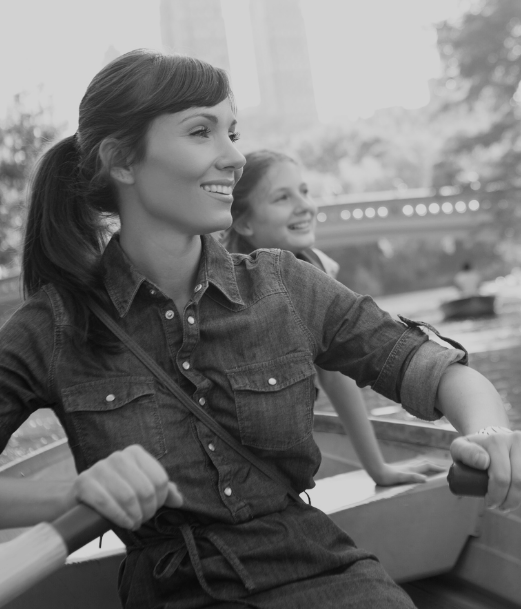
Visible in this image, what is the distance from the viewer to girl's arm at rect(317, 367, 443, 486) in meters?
2.09

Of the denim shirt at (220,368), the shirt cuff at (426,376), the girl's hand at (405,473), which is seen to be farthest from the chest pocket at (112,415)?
the girl's hand at (405,473)

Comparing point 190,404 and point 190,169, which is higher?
point 190,169

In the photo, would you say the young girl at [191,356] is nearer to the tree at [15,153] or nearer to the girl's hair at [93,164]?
the girl's hair at [93,164]

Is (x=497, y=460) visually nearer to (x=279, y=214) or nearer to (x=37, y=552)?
(x=37, y=552)

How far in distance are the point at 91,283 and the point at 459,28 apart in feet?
54.1

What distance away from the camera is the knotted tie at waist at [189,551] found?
48.1 inches

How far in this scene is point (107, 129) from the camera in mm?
1406

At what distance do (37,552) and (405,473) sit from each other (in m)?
1.32

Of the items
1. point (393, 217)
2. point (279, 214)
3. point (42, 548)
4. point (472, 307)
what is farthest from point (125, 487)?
point (393, 217)

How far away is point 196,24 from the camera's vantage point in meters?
73.8

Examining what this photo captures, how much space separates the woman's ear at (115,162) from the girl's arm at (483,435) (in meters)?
0.58

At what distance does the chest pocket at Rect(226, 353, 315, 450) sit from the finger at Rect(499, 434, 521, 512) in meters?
0.36

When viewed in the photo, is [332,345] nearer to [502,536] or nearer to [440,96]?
[502,536]

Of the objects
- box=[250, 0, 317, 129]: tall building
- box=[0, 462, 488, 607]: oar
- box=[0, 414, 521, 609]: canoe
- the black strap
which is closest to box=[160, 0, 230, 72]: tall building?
box=[250, 0, 317, 129]: tall building
